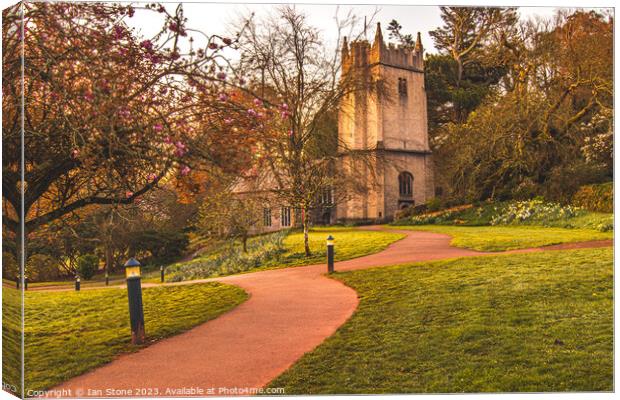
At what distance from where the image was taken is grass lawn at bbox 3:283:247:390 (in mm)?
5156

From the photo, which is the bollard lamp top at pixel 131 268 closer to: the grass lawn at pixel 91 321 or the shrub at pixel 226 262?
the grass lawn at pixel 91 321

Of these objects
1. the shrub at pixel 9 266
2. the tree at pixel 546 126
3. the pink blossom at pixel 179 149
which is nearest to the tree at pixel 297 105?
the pink blossom at pixel 179 149

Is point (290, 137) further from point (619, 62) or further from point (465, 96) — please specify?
point (619, 62)

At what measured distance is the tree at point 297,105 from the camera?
552 centimetres

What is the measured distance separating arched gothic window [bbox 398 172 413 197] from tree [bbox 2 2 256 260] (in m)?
1.72

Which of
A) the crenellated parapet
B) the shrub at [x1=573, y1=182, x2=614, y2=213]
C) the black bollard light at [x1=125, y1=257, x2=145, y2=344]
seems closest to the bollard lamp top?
the black bollard light at [x1=125, y1=257, x2=145, y2=344]

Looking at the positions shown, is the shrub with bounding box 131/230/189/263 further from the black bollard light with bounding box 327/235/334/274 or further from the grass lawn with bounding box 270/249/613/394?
the grass lawn with bounding box 270/249/613/394

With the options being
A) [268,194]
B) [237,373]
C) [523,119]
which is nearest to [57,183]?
[268,194]

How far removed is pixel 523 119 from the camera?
621cm

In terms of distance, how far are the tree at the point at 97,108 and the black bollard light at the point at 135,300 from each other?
2.12 feet

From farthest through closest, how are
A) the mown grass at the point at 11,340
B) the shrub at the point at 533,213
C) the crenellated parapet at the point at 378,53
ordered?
the shrub at the point at 533,213 → the crenellated parapet at the point at 378,53 → the mown grass at the point at 11,340

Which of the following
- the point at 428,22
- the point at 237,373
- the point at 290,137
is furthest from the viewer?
the point at 428,22

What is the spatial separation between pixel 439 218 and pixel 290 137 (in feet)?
5.92

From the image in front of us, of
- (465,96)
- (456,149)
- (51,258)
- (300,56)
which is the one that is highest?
(300,56)
